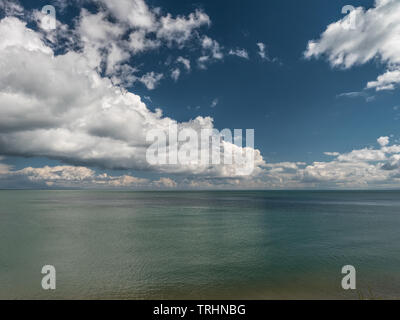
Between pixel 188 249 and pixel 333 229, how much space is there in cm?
3670

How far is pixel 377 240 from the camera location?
40906 millimetres

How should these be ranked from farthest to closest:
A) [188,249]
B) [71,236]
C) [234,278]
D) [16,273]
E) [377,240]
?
[71,236] < [377,240] < [188,249] < [16,273] < [234,278]

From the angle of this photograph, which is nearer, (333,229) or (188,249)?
(188,249)

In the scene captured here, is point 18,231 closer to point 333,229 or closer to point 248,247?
point 248,247

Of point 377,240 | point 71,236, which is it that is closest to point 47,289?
point 71,236

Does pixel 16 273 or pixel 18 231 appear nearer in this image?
pixel 16 273

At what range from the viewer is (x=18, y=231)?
4831cm
